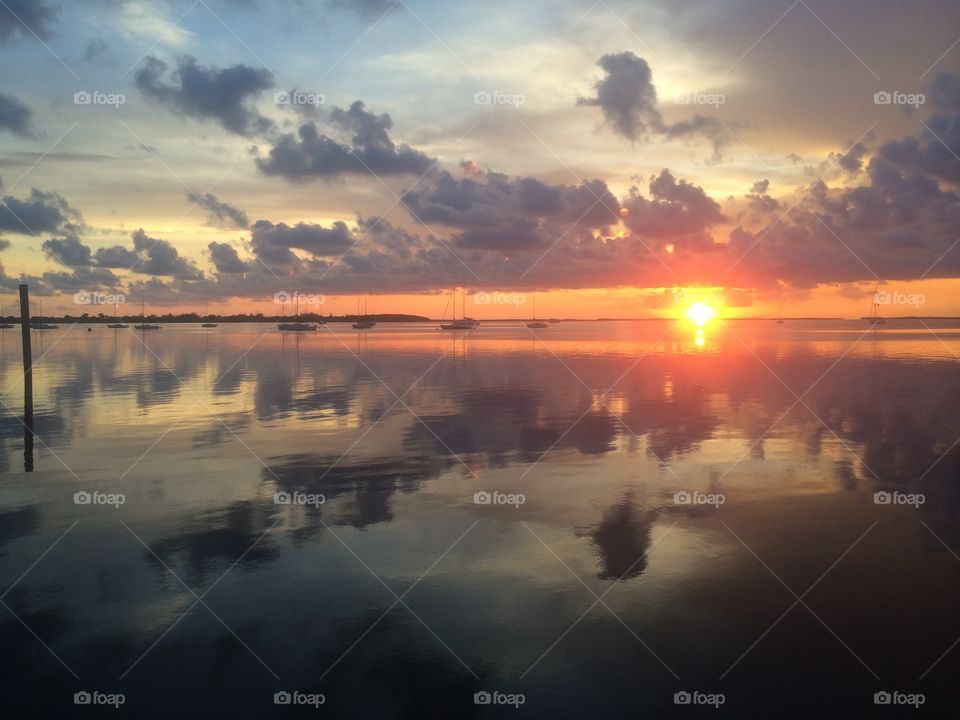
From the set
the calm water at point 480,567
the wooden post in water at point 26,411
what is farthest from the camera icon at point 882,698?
the wooden post in water at point 26,411

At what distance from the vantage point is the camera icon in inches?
349

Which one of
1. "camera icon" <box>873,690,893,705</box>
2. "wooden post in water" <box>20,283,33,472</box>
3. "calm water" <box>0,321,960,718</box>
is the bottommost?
"camera icon" <box>873,690,893,705</box>

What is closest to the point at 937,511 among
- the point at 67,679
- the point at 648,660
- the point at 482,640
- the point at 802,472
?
the point at 802,472

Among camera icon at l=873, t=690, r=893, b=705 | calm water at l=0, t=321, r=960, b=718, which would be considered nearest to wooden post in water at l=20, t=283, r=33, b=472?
calm water at l=0, t=321, r=960, b=718

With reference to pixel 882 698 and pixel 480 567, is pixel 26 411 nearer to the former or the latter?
pixel 480 567

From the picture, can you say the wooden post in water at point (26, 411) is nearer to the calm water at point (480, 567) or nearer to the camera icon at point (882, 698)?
the calm water at point (480, 567)

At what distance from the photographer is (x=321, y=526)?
15.0 metres

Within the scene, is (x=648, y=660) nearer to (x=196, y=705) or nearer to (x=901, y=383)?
(x=196, y=705)

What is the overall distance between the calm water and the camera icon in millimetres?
95

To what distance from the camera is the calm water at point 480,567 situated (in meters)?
9.22

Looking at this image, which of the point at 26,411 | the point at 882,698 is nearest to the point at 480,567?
the point at 882,698

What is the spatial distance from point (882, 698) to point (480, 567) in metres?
6.49

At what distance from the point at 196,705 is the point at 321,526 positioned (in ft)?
20.8

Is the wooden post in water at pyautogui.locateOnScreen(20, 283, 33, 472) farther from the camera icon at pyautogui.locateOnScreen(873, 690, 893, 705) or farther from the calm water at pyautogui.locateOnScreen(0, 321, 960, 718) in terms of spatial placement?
the camera icon at pyautogui.locateOnScreen(873, 690, 893, 705)
